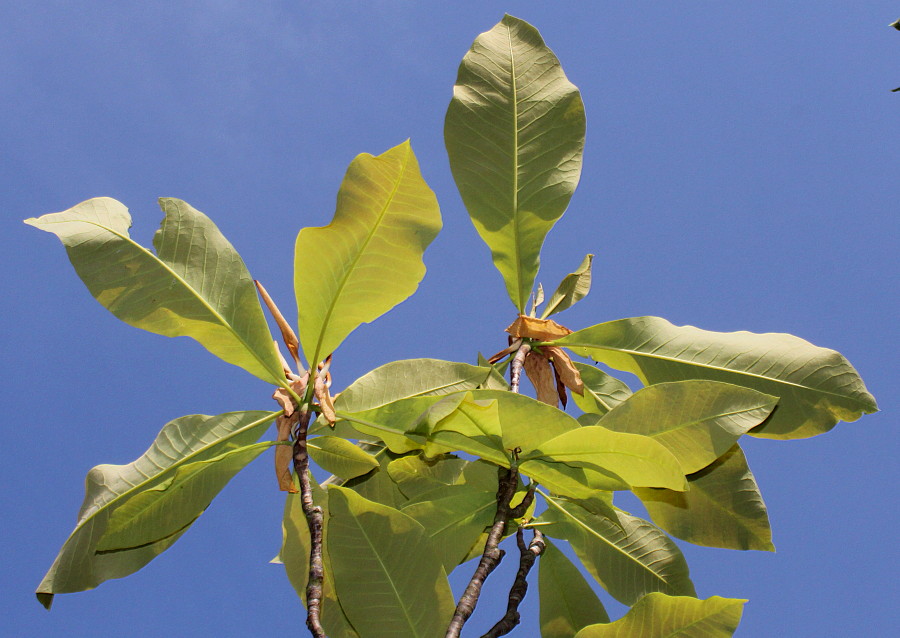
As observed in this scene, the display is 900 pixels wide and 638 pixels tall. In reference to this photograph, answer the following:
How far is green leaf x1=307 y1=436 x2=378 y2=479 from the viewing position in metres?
1.46

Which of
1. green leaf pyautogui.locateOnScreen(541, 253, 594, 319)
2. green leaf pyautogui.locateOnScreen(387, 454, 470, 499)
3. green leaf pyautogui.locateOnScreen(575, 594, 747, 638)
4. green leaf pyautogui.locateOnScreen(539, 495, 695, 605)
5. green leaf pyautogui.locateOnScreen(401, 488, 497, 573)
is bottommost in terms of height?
green leaf pyautogui.locateOnScreen(575, 594, 747, 638)

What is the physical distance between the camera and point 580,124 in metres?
1.67

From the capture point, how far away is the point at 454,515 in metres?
1.42

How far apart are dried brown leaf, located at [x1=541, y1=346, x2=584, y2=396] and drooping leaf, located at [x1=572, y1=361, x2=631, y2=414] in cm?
5

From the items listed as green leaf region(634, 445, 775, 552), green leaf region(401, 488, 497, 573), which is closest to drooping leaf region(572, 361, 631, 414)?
green leaf region(634, 445, 775, 552)

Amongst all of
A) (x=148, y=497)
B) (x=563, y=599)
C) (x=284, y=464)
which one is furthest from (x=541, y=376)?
(x=148, y=497)

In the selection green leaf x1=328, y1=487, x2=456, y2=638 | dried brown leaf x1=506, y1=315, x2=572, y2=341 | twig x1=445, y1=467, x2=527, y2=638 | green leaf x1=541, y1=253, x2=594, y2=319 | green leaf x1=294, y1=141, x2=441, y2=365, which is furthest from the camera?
green leaf x1=541, y1=253, x2=594, y2=319

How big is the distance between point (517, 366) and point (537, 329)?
18 centimetres

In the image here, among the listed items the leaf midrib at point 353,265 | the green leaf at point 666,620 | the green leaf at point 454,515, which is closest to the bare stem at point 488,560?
the green leaf at point 454,515

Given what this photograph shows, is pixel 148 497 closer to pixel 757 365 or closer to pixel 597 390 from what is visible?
pixel 597 390

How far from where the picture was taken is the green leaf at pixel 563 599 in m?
1.62

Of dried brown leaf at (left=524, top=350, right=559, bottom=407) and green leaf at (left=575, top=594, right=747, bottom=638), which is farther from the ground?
dried brown leaf at (left=524, top=350, right=559, bottom=407)

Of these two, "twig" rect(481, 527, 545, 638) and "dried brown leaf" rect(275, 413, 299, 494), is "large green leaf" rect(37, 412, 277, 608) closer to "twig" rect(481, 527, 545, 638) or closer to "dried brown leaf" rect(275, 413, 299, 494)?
"dried brown leaf" rect(275, 413, 299, 494)

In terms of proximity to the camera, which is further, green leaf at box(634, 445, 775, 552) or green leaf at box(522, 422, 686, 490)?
green leaf at box(634, 445, 775, 552)
